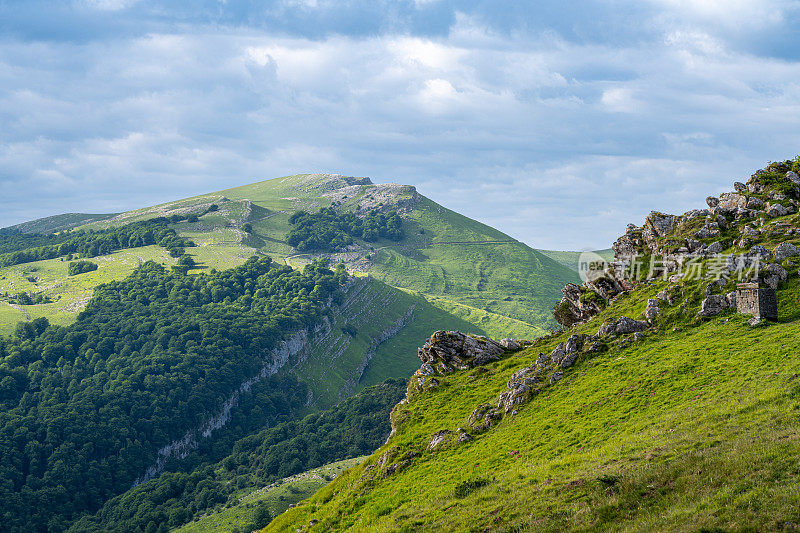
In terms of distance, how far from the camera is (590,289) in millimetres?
88750

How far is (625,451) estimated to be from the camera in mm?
40844

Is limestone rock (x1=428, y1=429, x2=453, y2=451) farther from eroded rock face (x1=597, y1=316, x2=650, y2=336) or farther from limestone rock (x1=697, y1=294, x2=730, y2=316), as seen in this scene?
limestone rock (x1=697, y1=294, x2=730, y2=316)

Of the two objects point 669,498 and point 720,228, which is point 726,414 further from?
point 720,228

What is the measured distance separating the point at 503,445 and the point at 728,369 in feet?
61.2

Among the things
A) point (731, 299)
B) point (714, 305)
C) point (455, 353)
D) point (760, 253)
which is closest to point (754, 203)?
point (760, 253)

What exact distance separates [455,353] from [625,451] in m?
41.0

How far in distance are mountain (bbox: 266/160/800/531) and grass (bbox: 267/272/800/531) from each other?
15 cm

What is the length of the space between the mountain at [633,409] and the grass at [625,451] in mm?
147

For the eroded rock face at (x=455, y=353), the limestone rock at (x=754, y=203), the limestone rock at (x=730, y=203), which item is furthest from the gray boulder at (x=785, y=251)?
the eroded rock face at (x=455, y=353)

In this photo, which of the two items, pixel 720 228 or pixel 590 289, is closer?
pixel 720 228

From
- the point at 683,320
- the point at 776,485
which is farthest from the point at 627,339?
the point at 776,485

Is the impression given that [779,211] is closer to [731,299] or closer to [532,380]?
[731,299]

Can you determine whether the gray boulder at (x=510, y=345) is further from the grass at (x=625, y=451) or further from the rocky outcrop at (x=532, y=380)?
the rocky outcrop at (x=532, y=380)

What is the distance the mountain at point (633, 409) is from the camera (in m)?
33.7
